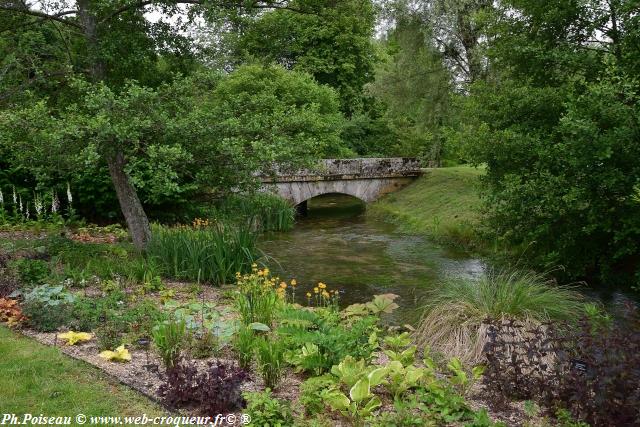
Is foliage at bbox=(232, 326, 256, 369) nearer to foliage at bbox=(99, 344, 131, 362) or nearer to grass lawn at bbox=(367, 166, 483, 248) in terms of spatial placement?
foliage at bbox=(99, 344, 131, 362)

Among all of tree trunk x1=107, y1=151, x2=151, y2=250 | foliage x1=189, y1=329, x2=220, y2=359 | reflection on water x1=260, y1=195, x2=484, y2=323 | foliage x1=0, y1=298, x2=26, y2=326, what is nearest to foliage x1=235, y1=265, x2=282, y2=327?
foliage x1=189, y1=329, x2=220, y2=359

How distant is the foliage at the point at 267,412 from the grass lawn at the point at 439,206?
11210 mm

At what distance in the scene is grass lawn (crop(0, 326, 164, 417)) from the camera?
13.7 ft

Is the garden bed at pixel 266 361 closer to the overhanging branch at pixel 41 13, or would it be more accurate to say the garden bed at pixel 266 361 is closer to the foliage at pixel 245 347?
the foliage at pixel 245 347

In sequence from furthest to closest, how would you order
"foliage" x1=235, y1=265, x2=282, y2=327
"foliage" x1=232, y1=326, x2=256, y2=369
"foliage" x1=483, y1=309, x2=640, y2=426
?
"foliage" x1=235, y1=265, x2=282, y2=327, "foliage" x1=232, y1=326, x2=256, y2=369, "foliage" x1=483, y1=309, x2=640, y2=426

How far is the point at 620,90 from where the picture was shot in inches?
354

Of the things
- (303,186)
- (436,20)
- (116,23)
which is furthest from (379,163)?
(116,23)

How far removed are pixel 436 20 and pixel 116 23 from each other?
1417 cm

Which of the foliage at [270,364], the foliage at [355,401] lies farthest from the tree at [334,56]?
the foliage at [355,401]

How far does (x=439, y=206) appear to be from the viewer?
20.1 m

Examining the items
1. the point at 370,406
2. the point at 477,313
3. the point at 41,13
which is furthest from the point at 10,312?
the point at 41,13

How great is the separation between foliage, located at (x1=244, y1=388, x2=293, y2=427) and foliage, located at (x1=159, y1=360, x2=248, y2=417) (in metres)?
0.14

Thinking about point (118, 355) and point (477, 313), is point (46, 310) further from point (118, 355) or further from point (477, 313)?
point (477, 313)

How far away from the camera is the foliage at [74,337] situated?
18.1 ft
